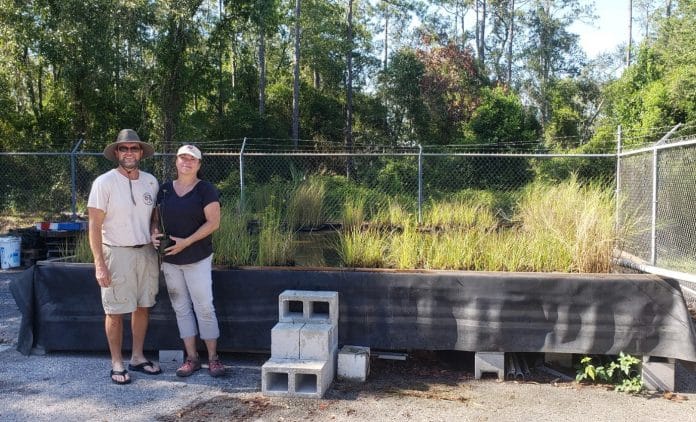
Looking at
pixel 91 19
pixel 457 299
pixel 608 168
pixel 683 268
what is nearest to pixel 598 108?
pixel 608 168

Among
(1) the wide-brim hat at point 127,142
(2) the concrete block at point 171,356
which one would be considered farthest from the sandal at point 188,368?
(1) the wide-brim hat at point 127,142

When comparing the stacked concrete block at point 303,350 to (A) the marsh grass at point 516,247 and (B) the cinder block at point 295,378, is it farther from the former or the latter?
(A) the marsh grass at point 516,247

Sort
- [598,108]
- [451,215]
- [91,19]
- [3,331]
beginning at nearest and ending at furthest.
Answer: [3,331], [451,215], [91,19], [598,108]

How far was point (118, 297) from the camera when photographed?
14.4 ft

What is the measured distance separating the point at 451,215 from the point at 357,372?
4.71 m

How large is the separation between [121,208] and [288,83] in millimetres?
26423

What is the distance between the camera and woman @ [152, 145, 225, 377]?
438 cm

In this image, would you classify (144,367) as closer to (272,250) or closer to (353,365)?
(272,250)

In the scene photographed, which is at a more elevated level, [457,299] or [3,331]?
[457,299]

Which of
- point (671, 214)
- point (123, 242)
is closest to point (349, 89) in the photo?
point (671, 214)

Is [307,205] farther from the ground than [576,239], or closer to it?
farther from the ground

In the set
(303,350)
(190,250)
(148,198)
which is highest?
(148,198)

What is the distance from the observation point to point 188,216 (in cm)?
438

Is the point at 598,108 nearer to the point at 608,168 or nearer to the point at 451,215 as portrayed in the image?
the point at 608,168
